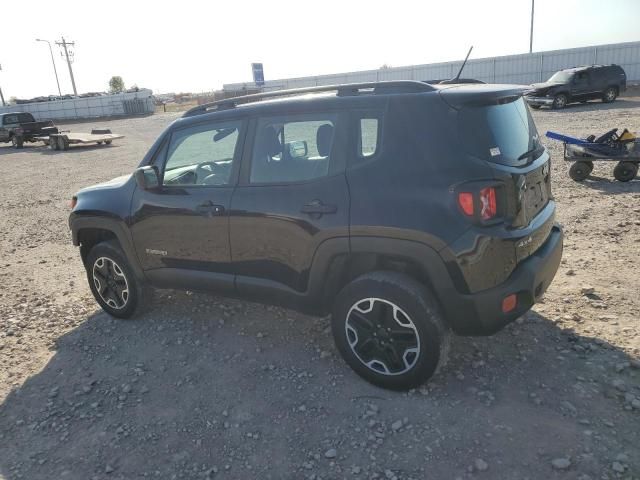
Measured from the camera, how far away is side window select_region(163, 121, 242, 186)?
386cm

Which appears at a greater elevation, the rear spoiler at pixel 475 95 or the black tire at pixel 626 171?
the rear spoiler at pixel 475 95

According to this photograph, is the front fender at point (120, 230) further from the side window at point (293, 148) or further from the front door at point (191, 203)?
the side window at point (293, 148)

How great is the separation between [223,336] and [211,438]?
4.23ft

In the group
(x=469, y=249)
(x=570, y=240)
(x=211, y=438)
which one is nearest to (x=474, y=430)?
(x=469, y=249)

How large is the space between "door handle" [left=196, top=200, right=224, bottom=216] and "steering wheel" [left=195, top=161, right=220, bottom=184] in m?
0.28

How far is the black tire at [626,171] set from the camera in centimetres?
822

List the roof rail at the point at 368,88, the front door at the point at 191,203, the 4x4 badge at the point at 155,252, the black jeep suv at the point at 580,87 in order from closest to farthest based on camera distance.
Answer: the roof rail at the point at 368,88, the front door at the point at 191,203, the 4x4 badge at the point at 155,252, the black jeep suv at the point at 580,87

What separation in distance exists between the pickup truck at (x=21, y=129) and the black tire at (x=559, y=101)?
23972 millimetres

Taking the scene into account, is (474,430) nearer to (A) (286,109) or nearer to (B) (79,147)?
(A) (286,109)

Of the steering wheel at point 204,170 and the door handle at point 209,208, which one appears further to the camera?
the steering wheel at point 204,170

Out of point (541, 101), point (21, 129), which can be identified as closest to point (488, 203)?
point (541, 101)

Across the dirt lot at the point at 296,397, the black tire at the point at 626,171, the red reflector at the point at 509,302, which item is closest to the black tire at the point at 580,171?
the black tire at the point at 626,171

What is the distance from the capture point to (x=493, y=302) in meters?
2.92

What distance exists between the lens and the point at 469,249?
284cm
